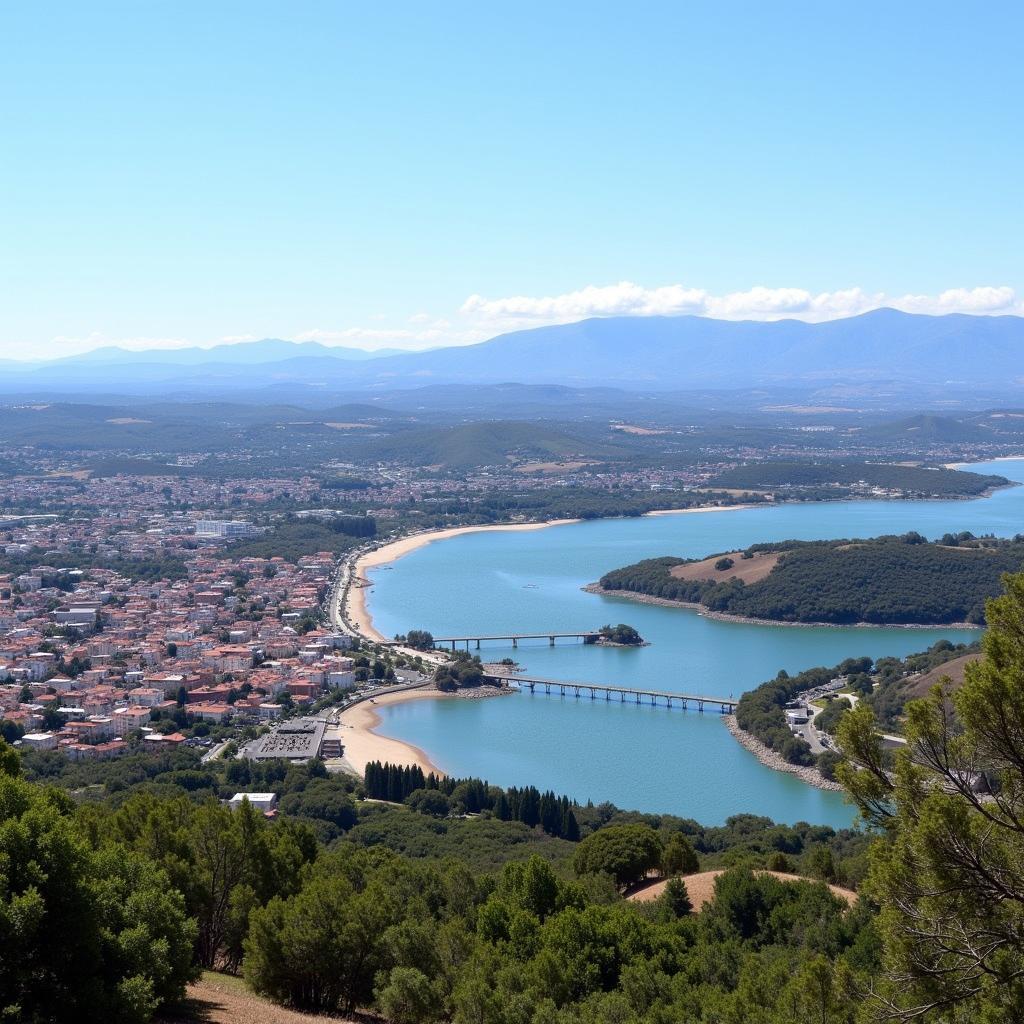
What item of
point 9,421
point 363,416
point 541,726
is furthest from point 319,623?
point 363,416

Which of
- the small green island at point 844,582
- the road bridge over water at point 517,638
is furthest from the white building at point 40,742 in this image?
the small green island at point 844,582

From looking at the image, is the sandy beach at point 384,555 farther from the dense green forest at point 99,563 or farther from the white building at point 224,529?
the white building at point 224,529

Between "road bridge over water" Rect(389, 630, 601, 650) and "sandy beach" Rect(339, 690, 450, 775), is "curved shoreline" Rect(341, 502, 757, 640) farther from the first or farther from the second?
"sandy beach" Rect(339, 690, 450, 775)

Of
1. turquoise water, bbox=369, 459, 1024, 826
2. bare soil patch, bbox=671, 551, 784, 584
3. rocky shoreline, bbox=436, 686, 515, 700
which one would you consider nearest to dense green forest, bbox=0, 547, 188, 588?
turquoise water, bbox=369, 459, 1024, 826

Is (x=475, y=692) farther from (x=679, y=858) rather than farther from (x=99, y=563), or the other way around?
(x=99, y=563)

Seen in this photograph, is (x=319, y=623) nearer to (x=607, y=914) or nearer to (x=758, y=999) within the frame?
(x=607, y=914)

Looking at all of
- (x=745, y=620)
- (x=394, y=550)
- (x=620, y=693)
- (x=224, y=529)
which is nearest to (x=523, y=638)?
(x=620, y=693)
